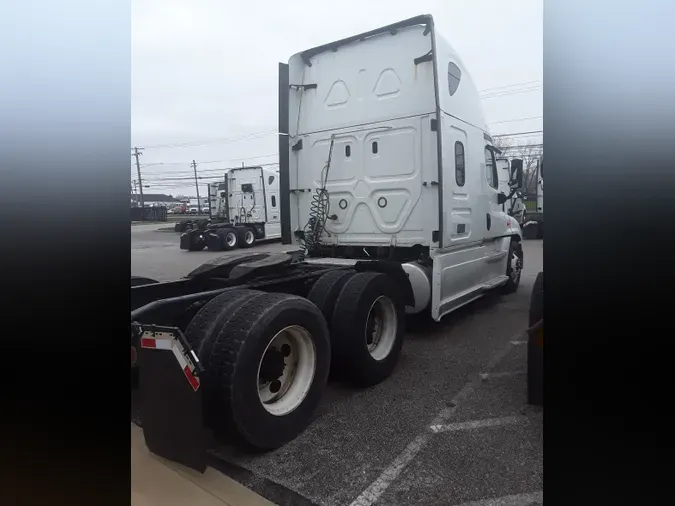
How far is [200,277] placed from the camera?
410cm

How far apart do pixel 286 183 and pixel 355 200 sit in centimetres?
93

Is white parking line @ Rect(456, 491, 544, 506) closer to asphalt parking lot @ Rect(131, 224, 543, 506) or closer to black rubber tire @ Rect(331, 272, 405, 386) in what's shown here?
asphalt parking lot @ Rect(131, 224, 543, 506)

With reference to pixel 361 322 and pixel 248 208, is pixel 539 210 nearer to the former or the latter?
pixel 361 322

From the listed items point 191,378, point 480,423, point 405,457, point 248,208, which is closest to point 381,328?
point 480,423

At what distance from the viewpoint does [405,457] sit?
276 centimetres

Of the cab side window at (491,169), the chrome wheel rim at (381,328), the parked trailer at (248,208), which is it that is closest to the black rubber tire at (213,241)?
the parked trailer at (248,208)

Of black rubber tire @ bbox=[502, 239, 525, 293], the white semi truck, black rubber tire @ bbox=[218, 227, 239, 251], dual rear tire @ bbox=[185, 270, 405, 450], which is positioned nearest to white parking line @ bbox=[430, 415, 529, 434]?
dual rear tire @ bbox=[185, 270, 405, 450]

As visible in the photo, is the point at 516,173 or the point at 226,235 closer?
the point at 516,173

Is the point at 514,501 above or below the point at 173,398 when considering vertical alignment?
below

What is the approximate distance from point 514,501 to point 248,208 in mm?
17900

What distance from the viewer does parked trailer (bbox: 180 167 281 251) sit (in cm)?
1852

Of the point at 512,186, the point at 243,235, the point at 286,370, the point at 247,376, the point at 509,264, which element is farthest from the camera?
the point at 243,235

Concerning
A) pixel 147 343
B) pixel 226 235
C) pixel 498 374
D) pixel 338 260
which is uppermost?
pixel 226 235

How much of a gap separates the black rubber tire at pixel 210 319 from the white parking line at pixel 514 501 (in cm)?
166
